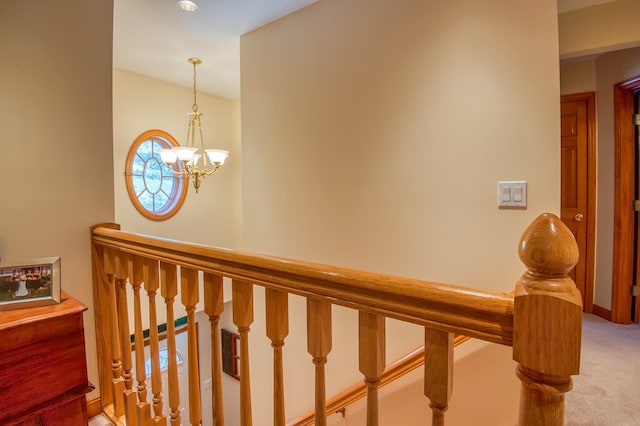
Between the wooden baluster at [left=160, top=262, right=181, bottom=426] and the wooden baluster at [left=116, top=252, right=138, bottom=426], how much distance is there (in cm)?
32

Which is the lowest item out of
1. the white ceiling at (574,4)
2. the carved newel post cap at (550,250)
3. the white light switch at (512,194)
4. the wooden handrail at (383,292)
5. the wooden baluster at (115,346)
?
the wooden baluster at (115,346)

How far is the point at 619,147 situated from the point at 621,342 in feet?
5.69

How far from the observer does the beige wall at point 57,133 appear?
1.29 m

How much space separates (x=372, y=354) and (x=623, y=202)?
357 cm

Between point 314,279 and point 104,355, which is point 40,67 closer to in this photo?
point 104,355

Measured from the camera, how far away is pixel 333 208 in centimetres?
215

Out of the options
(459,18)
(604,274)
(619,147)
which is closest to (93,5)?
(459,18)

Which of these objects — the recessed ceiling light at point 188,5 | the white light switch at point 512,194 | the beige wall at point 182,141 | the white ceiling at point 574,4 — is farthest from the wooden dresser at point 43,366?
the white ceiling at point 574,4

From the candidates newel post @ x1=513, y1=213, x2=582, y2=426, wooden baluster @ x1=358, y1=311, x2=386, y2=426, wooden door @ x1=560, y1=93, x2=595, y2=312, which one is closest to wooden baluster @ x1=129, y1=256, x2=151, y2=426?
wooden baluster @ x1=358, y1=311, x2=386, y2=426

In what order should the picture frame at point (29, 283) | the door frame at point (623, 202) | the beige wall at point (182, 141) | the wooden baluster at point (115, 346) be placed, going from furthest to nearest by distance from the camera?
the beige wall at point (182, 141) < the door frame at point (623, 202) < the wooden baluster at point (115, 346) < the picture frame at point (29, 283)

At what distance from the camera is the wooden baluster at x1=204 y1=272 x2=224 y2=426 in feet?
3.02

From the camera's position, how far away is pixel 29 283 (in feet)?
3.23

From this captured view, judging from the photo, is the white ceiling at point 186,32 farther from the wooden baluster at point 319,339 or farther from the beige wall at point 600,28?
the wooden baluster at point 319,339

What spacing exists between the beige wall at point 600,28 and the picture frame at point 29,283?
2.95 metres
